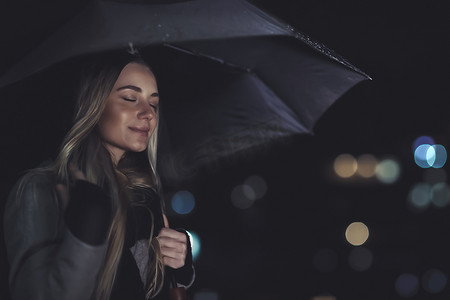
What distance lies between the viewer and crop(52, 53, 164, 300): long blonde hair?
2.39 metres

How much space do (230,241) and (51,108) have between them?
118 ft

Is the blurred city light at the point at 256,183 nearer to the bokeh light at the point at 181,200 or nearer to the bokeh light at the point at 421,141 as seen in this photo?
the bokeh light at the point at 181,200

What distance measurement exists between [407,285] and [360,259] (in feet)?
26.4

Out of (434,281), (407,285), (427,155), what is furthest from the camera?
(427,155)

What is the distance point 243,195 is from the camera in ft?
212

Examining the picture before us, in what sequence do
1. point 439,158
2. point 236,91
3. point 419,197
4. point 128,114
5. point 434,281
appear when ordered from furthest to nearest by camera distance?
point 439,158
point 419,197
point 434,281
point 236,91
point 128,114

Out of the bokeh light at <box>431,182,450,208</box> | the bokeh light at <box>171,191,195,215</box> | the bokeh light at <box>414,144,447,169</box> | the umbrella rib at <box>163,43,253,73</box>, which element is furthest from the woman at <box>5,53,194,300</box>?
the bokeh light at <box>171,191,195,215</box>

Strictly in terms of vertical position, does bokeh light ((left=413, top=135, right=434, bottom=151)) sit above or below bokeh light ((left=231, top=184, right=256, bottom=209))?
above

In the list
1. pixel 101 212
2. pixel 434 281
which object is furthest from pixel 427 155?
pixel 101 212

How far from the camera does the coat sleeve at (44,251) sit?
201cm

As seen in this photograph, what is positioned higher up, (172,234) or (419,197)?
(419,197)

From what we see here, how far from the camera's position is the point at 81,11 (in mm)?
2271

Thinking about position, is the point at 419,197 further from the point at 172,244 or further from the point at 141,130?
the point at 141,130

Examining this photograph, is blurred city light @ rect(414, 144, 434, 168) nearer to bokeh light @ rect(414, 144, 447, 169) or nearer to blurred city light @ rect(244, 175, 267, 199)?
bokeh light @ rect(414, 144, 447, 169)
